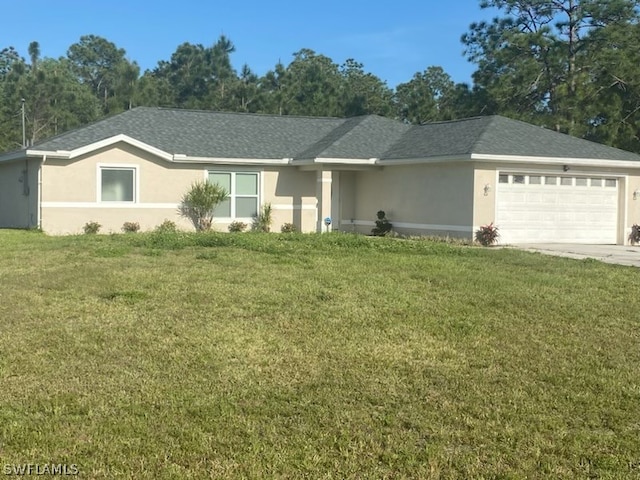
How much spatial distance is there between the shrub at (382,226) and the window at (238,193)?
12.8ft

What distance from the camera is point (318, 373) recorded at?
5703mm

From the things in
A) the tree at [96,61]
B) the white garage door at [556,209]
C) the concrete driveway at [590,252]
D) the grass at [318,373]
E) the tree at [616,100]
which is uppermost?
the tree at [96,61]

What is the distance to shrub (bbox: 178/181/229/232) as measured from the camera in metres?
20.3

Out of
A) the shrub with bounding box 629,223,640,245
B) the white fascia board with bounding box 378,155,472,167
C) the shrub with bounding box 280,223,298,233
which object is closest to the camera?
the white fascia board with bounding box 378,155,472,167

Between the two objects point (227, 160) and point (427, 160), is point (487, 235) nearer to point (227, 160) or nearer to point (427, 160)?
point (427, 160)

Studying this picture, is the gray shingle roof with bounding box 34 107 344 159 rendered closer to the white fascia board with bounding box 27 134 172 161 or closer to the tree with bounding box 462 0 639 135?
the white fascia board with bounding box 27 134 172 161

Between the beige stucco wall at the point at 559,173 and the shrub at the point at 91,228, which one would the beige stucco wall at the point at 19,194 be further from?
the beige stucco wall at the point at 559,173

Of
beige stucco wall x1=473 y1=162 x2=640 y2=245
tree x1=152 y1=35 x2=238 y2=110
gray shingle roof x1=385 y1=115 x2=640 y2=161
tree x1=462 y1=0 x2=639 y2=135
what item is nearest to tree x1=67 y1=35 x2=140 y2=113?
tree x1=152 y1=35 x2=238 y2=110

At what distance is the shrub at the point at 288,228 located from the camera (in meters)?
21.9

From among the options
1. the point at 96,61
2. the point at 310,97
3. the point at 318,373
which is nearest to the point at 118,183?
the point at 318,373

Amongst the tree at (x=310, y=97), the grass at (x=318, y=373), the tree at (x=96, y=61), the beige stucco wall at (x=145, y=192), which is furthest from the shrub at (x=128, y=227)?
the tree at (x=96, y=61)

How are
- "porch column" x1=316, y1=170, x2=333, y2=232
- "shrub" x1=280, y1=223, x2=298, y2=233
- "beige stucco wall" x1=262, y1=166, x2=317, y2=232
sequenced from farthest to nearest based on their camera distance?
"beige stucco wall" x1=262, y1=166, x2=317, y2=232 → "shrub" x1=280, y1=223, x2=298, y2=233 → "porch column" x1=316, y1=170, x2=333, y2=232

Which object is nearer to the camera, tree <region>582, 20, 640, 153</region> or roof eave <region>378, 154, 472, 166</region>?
roof eave <region>378, 154, 472, 166</region>

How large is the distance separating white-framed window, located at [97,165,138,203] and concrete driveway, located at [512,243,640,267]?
11046mm
